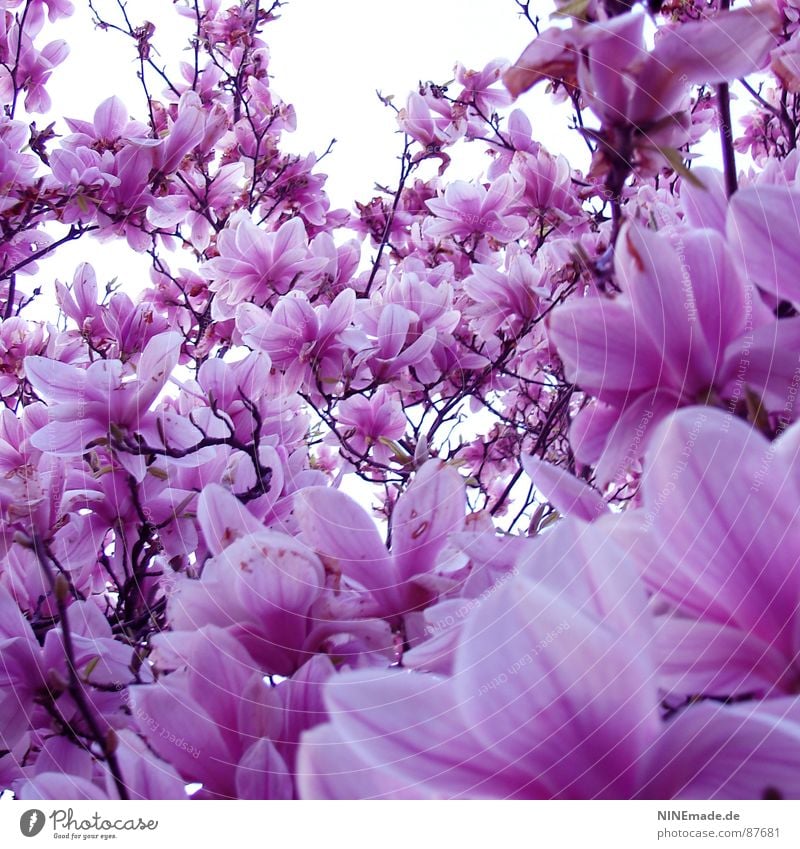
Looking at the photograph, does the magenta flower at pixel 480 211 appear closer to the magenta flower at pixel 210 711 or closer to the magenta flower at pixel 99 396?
the magenta flower at pixel 99 396

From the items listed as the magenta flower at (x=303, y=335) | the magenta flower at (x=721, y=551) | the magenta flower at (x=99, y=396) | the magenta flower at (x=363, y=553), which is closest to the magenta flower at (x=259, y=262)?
the magenta flower at (x=303, y=335)

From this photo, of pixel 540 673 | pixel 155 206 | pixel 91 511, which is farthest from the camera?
pixel 155 206

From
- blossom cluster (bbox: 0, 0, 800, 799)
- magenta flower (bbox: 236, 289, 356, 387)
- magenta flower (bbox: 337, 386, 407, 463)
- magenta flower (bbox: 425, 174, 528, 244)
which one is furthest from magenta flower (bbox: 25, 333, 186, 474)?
magenta flower (bbox: 425, 174, 528, 244)

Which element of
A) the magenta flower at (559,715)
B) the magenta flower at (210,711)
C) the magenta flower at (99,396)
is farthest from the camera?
the magenta flower at (99,396)

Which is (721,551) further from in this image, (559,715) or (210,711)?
(210,711)

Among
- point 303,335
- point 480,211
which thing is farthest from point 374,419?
point 480,211

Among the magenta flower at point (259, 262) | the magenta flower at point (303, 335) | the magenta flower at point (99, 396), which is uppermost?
the magenta flower at point (259, 262)

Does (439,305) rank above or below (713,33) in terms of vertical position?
above
